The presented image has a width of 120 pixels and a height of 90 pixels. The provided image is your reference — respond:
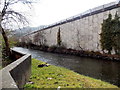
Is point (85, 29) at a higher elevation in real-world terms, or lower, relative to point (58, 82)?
higher

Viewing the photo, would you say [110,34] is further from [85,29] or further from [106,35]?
[85,29]

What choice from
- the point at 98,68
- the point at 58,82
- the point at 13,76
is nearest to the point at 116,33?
the point at 98,68

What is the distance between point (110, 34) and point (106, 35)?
0.52 m

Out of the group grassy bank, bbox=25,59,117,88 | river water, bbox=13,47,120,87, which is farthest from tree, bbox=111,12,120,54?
grassy bank, bbox=25,59,117,88

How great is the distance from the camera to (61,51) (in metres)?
21.5

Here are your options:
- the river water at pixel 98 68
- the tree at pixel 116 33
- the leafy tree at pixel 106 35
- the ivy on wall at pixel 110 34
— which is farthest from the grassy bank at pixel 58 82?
the leafy tree at pixel 106 35

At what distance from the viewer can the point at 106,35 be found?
14.8 meters

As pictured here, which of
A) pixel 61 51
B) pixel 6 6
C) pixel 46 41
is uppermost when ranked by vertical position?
pixel 6 6

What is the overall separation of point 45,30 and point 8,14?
21.7 metres

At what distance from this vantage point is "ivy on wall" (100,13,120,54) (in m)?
13.7

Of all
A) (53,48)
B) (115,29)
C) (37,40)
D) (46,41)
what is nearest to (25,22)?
(115,29)

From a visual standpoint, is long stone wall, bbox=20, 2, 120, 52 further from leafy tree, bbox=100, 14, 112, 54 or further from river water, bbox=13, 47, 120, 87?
river water, bbox=13, 47, 120, 87

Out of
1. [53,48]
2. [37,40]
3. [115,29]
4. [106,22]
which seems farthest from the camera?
[37,40]

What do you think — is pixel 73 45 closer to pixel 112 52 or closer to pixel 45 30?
pixel 112 52
